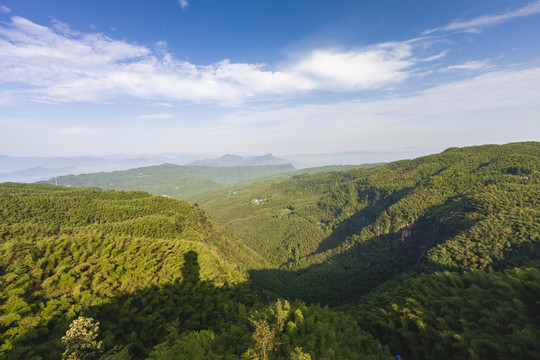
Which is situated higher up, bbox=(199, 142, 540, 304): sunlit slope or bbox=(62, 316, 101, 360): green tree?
bbox=(62, 316, 101, 360): green tree

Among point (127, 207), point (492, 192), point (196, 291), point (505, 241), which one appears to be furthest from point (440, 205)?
point (127, 207)

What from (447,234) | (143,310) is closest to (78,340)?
(143,310)

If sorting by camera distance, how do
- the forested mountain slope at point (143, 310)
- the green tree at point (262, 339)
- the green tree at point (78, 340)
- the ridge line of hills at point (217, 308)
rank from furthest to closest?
the ridge line of hills at point (217, 308) < the forested mountain slope at point (143, 310) < the green tree at point (262, 339) < the green tree at point (78, 340)

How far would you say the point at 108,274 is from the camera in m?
35.0

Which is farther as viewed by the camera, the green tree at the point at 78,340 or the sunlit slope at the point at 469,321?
the sunlit slope at the point at 469,321

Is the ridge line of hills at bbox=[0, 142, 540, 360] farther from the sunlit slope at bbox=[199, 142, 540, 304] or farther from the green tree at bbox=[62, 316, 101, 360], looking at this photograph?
the green tree at bbox=[62, 316, 101, 360]

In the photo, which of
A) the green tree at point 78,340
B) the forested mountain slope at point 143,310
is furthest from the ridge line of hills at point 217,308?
the green tree at point 78,340

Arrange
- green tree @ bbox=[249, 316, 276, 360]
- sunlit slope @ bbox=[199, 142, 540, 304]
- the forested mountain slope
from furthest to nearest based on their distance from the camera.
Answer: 1. sunlit slope @ bbox=[199, 142, 540, 304]
2. the forested mountain slope
3. green tree @ bbox=[249, 316, 276, 360]

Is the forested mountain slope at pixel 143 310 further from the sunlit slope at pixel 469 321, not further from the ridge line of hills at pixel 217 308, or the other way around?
the sunlit slope at pixel 469 321

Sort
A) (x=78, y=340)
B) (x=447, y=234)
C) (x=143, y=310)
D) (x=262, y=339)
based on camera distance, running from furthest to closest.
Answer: (x=447, y=234)
(x=143, y=310)
(x=262, y=339)
(x=78, y=340)

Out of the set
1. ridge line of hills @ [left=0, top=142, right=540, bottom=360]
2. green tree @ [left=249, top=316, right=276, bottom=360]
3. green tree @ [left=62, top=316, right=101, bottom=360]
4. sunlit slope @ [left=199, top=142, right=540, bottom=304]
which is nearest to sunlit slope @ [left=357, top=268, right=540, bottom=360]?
ridge line of hills @ [left=0, top=142, right=540, bottom=360]

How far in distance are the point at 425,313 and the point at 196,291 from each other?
43.1m

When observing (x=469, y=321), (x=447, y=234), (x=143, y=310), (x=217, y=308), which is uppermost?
(x=143, y=310)

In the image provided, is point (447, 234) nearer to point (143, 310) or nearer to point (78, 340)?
point (143, 310)
